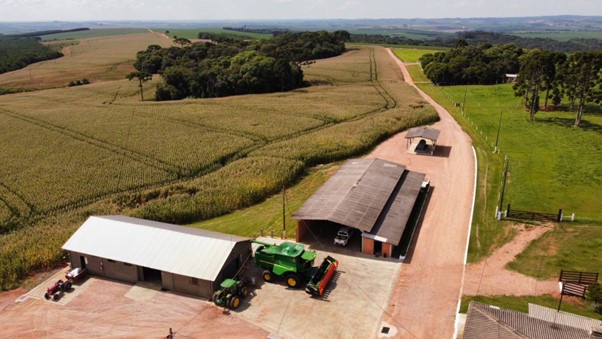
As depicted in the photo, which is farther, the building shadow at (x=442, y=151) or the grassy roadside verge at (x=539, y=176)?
the building shadow at (x=442, y=151)

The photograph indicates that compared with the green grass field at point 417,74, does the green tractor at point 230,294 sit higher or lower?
lower

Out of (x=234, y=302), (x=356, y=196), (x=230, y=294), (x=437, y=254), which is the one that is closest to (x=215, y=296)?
(x=230, y=294)

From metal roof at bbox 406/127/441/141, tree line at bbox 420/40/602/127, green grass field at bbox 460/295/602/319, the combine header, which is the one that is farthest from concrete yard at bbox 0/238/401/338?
tree line at bbox 420/40/602/127

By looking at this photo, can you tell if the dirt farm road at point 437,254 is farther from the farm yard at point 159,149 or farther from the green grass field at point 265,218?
the farm yard at point 159,149

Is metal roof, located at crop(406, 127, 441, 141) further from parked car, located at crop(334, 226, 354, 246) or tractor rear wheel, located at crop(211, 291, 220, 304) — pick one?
tractor rear wheel, located at crop(211, 291, 220, 304)

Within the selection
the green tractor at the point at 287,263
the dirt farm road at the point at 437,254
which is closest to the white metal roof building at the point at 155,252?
the green tractor at the point at 287,263
